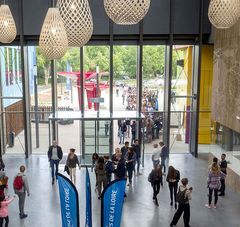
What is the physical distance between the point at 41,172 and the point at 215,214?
6.00 m

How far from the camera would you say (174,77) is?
47.4 feet

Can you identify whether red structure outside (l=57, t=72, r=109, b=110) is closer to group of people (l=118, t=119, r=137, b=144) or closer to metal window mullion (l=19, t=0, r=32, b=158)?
group of people (l=118, t=119, r=137, b=144)

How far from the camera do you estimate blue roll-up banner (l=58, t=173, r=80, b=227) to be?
17.2ft

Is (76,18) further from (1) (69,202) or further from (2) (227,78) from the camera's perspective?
(2) (227,78)

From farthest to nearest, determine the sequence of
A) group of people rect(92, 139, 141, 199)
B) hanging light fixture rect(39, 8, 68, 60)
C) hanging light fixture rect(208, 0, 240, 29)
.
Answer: group of people rect(92, 139, 141, 199) < hanging light fixture rect(208, 0, 240, 29) < hanging light fixture rect(39, 8, 68, 60)

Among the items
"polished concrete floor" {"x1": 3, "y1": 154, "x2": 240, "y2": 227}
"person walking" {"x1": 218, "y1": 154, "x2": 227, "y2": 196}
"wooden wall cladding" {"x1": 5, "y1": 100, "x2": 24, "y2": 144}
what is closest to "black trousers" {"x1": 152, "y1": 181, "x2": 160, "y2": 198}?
"polished concrete floor" {"x1": 3, "y1": 154, "x2": 240, "y2": 227}

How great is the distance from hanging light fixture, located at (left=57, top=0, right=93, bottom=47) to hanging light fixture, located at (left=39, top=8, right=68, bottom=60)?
64 millimetres

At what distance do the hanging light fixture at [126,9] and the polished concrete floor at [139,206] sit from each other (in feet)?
19.2

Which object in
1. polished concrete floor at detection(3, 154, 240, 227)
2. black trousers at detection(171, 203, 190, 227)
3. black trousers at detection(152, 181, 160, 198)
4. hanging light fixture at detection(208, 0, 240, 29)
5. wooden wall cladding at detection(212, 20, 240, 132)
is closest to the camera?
hanging light fixture at detection(208, 0, 240, 29)

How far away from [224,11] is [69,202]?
133 inches

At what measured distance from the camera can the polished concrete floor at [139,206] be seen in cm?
848

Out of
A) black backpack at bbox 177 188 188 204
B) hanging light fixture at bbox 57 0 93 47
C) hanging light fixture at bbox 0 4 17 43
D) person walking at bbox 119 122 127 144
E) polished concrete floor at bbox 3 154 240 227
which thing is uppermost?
hanging light fixture at bbox 0 4 17 43

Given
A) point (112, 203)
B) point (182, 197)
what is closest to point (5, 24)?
point (112, 203)

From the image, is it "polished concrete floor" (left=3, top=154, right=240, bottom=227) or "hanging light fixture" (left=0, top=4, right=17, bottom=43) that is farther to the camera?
"polished concrete floor" (left=3, top=154, right=240, bottom=227)
